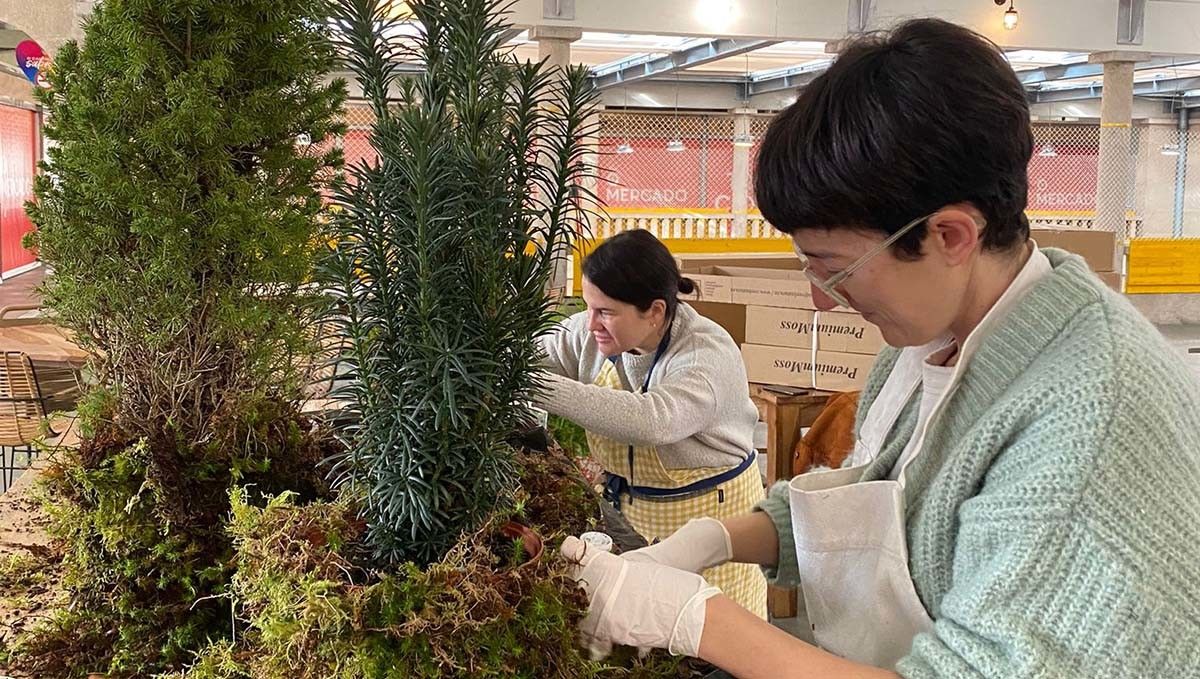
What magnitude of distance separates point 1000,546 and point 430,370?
52cm

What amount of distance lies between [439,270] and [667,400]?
145cm

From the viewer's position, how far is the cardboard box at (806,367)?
351 centimetres

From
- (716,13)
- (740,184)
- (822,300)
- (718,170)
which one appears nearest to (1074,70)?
(740,184)

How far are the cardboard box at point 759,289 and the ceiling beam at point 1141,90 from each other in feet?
44.1

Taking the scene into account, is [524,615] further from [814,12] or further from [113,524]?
[814,12]

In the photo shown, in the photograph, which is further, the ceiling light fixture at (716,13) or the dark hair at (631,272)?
the ceiling light fixture at (716,13)

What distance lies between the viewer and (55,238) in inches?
A: 47.3

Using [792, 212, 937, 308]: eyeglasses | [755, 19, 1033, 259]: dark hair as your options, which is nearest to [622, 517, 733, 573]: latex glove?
[792, 212, 937, 308]: eyeglasses

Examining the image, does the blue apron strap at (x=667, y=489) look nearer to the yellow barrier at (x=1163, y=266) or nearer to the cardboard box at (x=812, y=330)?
the cardboard box at (x=812, y=330)

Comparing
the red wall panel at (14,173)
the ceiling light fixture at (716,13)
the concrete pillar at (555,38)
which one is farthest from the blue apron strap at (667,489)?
the red wall panel at (14,173)

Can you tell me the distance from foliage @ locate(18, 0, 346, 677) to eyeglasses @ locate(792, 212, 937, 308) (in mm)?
577

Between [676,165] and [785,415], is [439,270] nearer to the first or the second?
[785,415]

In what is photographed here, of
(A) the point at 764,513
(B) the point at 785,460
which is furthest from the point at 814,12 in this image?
(A) the point at 764,513

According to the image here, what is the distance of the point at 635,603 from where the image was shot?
0.99 metres
